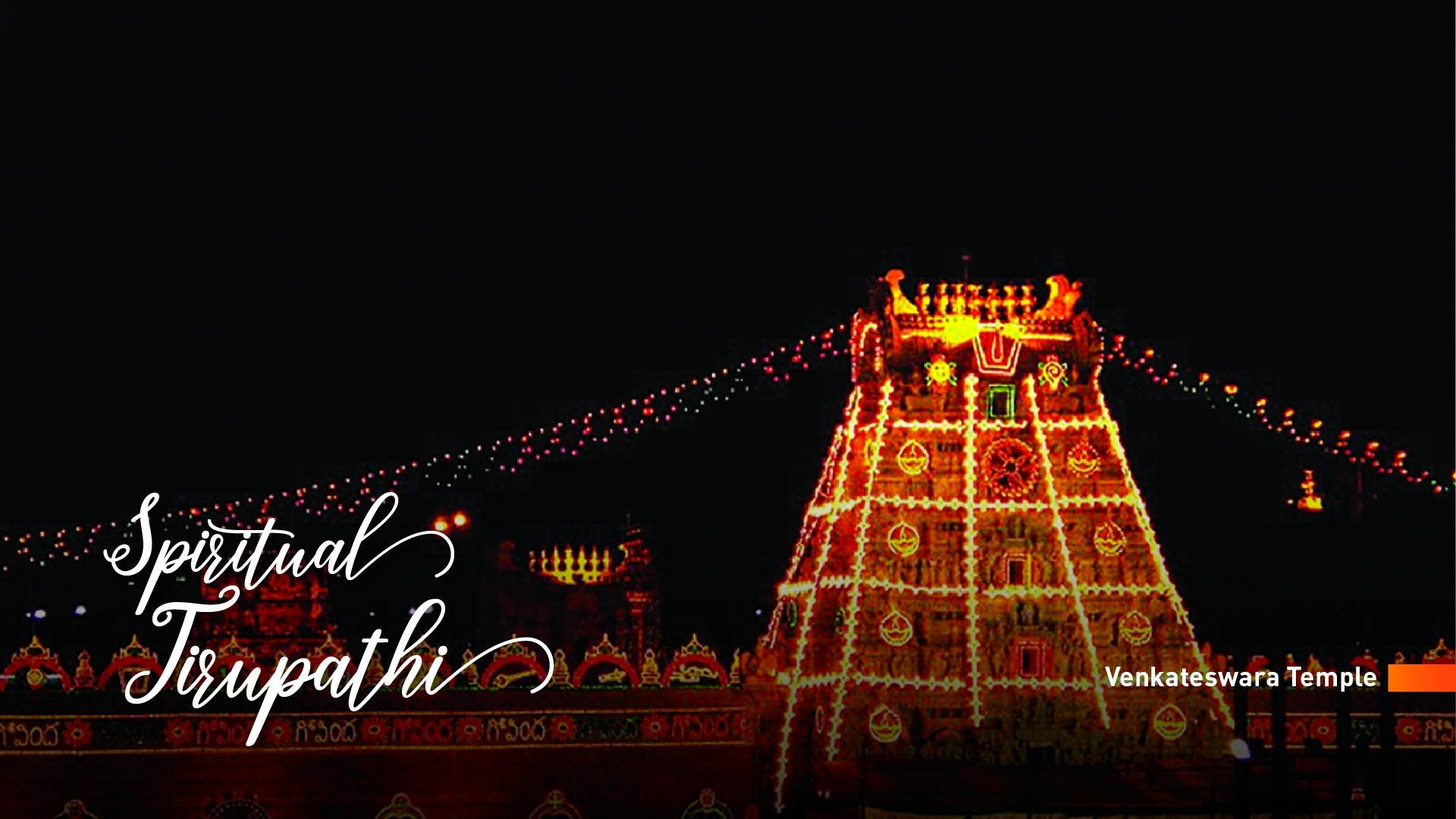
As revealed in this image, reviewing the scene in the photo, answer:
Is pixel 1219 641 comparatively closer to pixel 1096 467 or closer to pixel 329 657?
pixel 1096 467

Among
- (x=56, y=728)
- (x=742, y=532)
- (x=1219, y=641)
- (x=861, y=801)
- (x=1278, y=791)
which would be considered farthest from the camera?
(x=742, y=532)

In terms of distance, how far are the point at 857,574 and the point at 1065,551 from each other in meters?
2.23

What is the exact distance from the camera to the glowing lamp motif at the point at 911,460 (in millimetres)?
24219

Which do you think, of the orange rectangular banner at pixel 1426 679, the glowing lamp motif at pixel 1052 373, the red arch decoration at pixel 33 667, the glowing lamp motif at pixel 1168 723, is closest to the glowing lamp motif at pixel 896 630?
the glowing lamp motif at pixel 1168 723

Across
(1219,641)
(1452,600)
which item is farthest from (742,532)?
(1452,600)

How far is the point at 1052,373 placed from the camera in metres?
24.6

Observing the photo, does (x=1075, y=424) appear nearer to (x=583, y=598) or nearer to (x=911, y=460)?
(x=911, y=460)

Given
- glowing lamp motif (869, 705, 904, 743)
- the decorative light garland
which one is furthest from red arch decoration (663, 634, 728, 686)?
glowing lamp motif (869, 705, 904, 743)

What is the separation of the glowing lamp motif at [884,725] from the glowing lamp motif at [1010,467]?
2.66 meters

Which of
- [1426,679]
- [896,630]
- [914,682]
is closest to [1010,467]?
[896,630]

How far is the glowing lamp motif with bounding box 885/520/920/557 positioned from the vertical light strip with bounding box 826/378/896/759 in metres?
0.26

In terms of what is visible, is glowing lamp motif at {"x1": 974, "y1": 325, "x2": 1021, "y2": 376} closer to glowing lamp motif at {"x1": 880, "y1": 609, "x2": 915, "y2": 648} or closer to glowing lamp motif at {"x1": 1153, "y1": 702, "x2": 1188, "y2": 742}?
glowing lamp motif at {"x1": 880, "y1": 609, "x2": 915, "y2": 648}

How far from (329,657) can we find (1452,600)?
61.0ft

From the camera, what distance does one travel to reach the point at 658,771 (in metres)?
24.0
